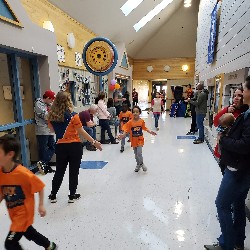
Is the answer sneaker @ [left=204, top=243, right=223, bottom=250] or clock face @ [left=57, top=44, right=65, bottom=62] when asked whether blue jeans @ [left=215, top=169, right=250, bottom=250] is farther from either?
clock face @ [left=57, top=44, right=65, bottom=62]

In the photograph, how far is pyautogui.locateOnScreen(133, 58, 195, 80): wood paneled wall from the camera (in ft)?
52.8

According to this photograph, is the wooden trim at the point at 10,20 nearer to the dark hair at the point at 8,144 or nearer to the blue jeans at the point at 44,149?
the blue jeans at the point at 44,149

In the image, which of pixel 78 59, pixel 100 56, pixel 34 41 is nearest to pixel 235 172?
pixel 34 41

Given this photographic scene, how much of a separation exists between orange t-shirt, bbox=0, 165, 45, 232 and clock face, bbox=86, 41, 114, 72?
4.11 meters

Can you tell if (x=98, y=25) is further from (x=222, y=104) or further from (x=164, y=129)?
(x=222, y=104)

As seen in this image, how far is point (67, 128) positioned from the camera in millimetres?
2988

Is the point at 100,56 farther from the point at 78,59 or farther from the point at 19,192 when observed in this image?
the point at 19,192

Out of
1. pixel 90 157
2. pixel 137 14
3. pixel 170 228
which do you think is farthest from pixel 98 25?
pixel 170 228

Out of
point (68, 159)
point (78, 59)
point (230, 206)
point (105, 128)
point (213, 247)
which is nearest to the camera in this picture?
point (230, 206)

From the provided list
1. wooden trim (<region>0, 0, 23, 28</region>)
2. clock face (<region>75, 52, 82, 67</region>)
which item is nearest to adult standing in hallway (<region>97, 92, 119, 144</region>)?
clock face (<region>75, 52, 82, 67</region>)

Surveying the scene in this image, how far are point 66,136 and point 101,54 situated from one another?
3.04 meters

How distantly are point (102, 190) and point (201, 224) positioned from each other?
1.51 metres

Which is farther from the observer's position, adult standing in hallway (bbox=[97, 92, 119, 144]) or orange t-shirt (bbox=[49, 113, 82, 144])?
adult standing in hallway (bbox=[97, 92, 119, 144])

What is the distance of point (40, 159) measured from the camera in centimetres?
443
